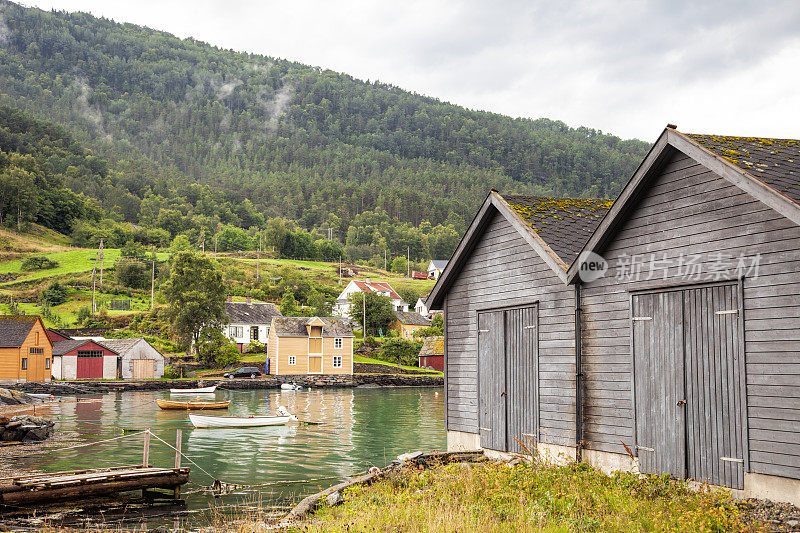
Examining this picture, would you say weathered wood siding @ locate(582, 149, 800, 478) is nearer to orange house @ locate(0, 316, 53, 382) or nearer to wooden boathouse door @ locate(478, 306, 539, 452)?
wooden boathouse door @ locate(478, 306, 539, 452)

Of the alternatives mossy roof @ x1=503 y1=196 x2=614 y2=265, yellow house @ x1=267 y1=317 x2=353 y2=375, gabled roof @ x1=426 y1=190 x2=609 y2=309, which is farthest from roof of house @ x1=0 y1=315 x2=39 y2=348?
mossy roof @ x1=503 y1=196 x2=614 y2=265

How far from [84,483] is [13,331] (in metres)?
55.2

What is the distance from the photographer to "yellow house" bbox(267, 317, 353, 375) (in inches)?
3388

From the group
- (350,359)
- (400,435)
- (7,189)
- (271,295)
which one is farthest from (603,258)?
(7,189)

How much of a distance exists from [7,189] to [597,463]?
17038 centimetres

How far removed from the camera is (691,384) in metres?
12.5

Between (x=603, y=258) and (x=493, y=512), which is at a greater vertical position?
(x=603, y=258)

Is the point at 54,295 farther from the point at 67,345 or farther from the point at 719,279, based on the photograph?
the point at 719,279

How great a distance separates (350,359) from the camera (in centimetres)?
8988

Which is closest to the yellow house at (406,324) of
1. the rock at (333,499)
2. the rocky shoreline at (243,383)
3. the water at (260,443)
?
the rocky shoreline at (243,383)

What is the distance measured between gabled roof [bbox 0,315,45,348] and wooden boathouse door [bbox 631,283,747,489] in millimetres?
66362

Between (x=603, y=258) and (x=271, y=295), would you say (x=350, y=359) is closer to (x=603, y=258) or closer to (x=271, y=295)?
(x=271, y=295)

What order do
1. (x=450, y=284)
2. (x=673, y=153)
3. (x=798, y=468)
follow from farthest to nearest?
(x=450, y=284) < (x=673, y=153) < (x=798, y=468)

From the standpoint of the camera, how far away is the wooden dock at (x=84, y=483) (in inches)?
703
